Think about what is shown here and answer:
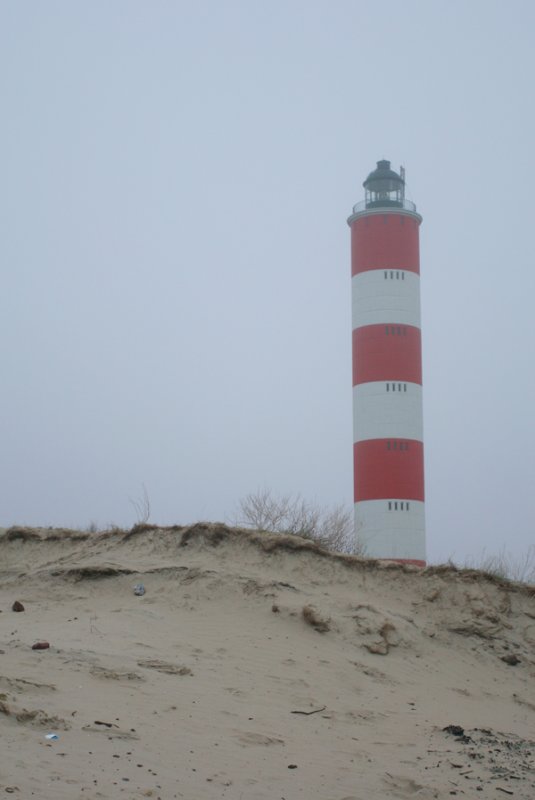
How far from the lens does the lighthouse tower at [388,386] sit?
3147 centimetres

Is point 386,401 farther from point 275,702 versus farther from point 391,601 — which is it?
point 275,702

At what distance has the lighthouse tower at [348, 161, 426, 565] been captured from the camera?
31469 mm

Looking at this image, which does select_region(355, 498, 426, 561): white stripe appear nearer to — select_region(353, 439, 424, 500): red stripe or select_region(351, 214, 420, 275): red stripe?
select_region(353, 439, 424, 500): red stripe

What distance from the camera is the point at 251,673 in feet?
29.8

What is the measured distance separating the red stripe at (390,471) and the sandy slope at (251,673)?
63.1 feet

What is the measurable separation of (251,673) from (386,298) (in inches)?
969

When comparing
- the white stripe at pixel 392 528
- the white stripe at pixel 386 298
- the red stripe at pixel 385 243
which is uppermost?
the red stripe at pixel 385 243

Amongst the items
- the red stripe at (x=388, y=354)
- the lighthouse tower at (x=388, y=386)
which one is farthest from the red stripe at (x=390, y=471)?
the red stripe at (x=388, y=354)

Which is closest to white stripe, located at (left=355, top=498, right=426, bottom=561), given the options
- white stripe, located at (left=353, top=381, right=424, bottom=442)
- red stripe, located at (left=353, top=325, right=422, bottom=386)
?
white stripe, located at (left=353, top=381, right=424, bottom=442)

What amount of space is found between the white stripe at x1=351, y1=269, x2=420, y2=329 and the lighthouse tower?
3cm

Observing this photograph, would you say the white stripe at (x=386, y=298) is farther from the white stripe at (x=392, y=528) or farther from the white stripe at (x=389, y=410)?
the white stripe at (x=392, y=528)

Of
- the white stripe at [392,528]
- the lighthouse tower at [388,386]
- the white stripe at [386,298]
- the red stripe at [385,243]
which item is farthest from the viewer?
the red stripe at [385,243]

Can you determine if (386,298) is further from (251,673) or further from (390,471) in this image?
(251,673)

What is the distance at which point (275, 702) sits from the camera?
845 centimetres
